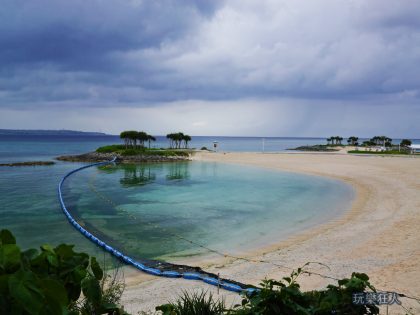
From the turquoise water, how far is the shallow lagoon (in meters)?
0.04

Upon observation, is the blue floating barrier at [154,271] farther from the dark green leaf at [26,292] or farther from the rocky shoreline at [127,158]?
the rocky shoreline at [127,158]

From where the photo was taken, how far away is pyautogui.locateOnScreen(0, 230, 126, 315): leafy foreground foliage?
5.18 ft

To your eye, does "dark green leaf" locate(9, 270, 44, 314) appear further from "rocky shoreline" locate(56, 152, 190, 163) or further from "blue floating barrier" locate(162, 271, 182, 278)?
"rocky shoreline" locate(56, 152, 190, 163)

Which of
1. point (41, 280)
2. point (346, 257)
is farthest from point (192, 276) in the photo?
point (41, 280)

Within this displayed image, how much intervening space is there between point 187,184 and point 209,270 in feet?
74.3

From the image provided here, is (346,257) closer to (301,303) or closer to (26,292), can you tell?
(301,303)

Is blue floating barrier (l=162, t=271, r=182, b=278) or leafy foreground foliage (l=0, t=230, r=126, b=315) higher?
leafy foreground foliage (l=0, t=230, r=126, b=315)

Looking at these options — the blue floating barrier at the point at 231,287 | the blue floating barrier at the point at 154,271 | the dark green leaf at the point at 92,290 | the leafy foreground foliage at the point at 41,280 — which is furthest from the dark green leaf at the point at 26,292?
the blue floating barrier at the point at 154,271

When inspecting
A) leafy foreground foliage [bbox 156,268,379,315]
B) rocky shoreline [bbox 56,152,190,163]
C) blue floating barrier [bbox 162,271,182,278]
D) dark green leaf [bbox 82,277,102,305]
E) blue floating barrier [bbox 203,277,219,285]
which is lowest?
blue floating barrier [bbox 162,271,182,278]

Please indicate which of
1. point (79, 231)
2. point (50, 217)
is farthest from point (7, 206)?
point (79, 231)

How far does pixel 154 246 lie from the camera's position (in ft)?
47.1

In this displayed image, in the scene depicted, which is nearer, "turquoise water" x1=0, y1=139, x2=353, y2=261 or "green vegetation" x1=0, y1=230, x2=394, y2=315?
"green vegetation" x1=0, y1=230, x2=394, y2=315

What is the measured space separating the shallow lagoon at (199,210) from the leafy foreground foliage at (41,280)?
10737mm

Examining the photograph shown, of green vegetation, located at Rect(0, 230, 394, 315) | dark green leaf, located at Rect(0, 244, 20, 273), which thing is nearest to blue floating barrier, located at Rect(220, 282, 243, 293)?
green vegetation, located at Rect(0, 230, 394, 315)
